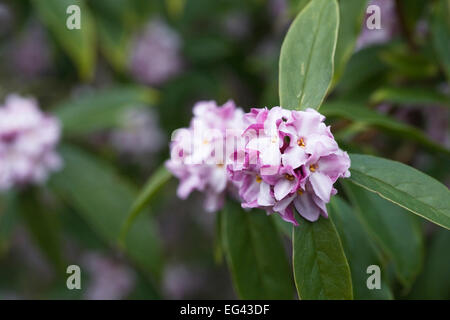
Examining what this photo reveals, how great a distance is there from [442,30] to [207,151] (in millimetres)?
638

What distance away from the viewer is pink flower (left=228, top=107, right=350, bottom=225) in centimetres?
74

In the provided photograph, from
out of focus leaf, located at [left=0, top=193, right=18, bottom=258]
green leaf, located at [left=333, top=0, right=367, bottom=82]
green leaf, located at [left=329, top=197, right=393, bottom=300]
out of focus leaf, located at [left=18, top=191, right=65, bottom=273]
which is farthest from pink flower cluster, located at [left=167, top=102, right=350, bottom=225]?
out of focus leaf, located at [left=0, top=193, right=18, bottom=258]

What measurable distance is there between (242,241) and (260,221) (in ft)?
0.17

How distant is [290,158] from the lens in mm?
739

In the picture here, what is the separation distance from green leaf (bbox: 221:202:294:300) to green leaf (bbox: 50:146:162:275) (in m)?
0.60

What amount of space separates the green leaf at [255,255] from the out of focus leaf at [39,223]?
792mm

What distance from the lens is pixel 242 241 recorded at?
3.17ft

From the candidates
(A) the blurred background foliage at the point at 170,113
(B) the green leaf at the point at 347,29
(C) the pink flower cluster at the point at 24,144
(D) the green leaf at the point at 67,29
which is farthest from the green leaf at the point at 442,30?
(C) the pink flower cluster at the point at 24,144

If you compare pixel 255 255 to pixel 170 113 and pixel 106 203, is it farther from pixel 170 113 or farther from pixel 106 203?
pixel 170 113

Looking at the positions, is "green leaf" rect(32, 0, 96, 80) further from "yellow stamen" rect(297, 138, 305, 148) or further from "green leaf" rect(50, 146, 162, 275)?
"yellow stamen" rect(297, 138, 305, 148)

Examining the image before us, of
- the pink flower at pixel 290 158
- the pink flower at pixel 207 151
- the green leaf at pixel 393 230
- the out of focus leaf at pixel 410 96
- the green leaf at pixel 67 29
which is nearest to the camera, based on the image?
the pink flower at pixel 290 158

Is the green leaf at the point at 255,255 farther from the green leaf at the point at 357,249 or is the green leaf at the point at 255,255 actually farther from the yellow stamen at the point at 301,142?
the yellow stamen at the point at 301,142

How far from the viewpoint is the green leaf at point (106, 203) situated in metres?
1.54

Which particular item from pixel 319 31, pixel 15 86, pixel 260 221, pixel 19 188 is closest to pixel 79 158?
pixel 19 188
